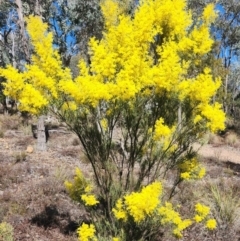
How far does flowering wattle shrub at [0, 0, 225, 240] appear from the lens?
14.1 feet

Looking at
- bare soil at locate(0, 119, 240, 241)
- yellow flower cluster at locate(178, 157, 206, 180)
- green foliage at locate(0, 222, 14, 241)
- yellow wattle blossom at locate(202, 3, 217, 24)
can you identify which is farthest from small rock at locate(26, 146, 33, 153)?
yellow wattle blossom at locate(202, 3, 217, 24)

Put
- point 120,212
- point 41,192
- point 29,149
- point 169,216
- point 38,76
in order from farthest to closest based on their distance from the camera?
point 29,149 < point 41,192 < point 169,216 < point 120,212 < point 38,76

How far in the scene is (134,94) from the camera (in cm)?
440

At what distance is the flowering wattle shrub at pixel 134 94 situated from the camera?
14.1ft

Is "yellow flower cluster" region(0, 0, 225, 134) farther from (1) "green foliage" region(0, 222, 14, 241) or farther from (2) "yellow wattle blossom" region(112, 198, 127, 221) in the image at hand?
(1) "green foliage" region(0, 222, 14, 241)

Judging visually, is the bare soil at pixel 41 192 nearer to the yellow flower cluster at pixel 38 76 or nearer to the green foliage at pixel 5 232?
the green foliage at pixel 5 232

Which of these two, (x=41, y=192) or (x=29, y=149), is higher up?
(x=29, y=149)

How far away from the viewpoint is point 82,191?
5.61m

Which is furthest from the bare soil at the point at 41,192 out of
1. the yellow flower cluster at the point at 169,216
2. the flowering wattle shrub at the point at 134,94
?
the yellow flower cluster at the point at 169,216

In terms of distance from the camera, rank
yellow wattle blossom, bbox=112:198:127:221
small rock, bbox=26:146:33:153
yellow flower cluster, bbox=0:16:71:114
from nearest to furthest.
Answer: yellow flower cluster, bbox=0:16:71:114, yellow wattle blossom, bbox=112:198:127:221, small rock, bbox=26:146:33:153

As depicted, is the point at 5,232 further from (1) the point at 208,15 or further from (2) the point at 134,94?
(1) the point at 208,15

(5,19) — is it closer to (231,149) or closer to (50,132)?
(50,132)

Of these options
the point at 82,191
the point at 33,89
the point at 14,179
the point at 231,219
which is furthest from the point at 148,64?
the point at 14,179

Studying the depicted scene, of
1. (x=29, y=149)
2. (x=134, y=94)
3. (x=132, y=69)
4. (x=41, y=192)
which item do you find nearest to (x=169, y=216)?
(x=134, y=94)
